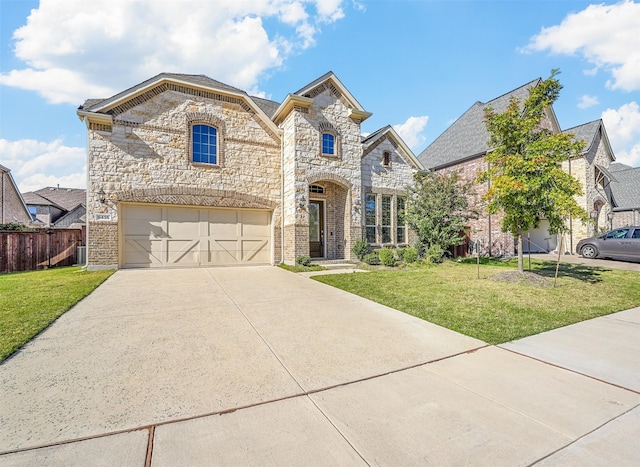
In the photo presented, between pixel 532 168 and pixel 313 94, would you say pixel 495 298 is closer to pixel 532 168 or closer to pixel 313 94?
pixel 532 168

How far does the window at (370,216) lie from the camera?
45.2 ft

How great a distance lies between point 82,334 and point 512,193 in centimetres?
938

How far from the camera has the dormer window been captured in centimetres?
1275

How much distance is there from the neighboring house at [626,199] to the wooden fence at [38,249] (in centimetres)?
3030

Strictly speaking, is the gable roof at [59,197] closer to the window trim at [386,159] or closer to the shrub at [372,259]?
the window trim at [386,159]

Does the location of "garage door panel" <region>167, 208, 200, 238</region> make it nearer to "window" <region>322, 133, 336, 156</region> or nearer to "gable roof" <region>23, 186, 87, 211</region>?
"window" <region>322, 133, 336, 156</region>

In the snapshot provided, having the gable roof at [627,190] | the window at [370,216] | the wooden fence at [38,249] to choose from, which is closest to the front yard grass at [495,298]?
the window at [370,216]

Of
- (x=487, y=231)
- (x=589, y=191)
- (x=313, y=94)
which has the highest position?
(x=313, y=94)

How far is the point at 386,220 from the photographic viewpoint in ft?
47.2

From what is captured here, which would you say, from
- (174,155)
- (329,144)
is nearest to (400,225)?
(329,144)

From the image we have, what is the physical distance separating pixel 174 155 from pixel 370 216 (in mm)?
8533

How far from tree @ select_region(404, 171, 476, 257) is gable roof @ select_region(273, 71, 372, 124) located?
4394mm

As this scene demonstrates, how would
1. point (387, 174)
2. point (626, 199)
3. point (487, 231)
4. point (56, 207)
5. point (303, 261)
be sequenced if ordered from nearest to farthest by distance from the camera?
point (303, 261)
point (387, 174)
point (487, 231)
point (626, 199)
point (56, 207)

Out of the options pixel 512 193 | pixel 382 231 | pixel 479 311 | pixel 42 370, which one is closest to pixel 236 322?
pixel 42 370
